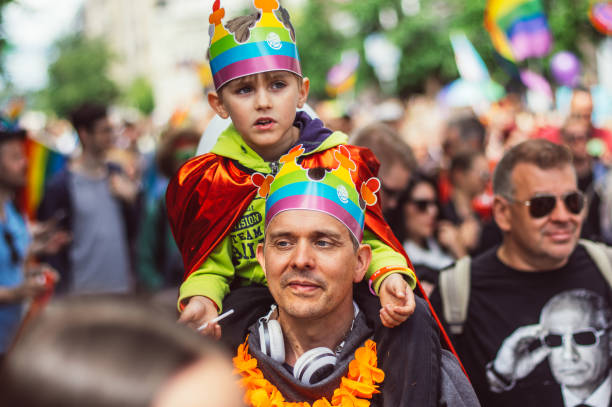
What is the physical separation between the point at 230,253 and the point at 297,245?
476 millimetres

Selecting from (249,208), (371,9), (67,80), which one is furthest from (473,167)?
(67,80)

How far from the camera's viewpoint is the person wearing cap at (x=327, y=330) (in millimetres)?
2395

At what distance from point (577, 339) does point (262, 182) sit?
1.82 m

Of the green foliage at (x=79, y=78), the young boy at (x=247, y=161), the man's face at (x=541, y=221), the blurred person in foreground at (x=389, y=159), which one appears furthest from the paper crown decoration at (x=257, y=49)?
the green foliage at (x=79, y=78)

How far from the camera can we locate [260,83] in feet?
8.96

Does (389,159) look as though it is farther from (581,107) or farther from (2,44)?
(581,107)

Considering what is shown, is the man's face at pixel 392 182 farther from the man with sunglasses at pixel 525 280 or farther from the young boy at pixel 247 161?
the young boy at pixel 247 161

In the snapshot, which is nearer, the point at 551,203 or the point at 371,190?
the point at 371,190

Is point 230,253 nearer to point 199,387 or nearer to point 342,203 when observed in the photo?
point 342,203

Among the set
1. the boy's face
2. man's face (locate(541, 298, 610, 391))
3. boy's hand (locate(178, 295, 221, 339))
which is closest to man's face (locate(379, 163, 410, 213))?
man's face (locate(541, 298, 610, 391))

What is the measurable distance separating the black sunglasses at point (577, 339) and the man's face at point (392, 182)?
5.14 ft

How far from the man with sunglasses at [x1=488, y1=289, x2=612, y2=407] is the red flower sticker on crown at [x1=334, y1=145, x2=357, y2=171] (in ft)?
4.72

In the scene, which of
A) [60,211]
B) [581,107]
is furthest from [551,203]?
[581,107]

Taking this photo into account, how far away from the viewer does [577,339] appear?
11.3ft
